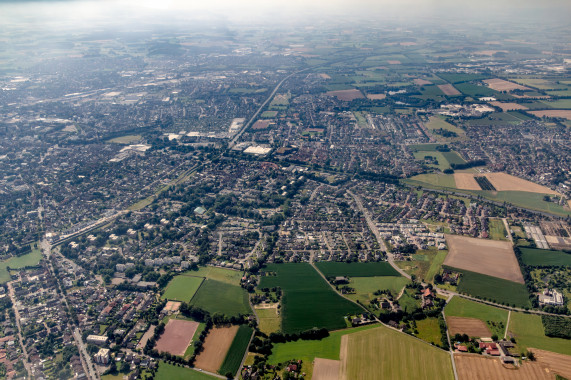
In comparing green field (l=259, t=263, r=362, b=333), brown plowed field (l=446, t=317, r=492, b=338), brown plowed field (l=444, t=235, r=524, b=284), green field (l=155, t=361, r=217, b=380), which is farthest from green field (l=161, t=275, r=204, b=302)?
brown plowed field (l=444, t=235, r=524, b=284)

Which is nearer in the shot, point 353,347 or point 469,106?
point 353,347

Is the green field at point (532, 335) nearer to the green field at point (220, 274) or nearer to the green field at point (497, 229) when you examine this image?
the green field at point (497, 229)

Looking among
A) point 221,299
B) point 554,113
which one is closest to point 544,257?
point 221,299

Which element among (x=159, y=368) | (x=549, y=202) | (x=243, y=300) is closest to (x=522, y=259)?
(x=549, y=202)

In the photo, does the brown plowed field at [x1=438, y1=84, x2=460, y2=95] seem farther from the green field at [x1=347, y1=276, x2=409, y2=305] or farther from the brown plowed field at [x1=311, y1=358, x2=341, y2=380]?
the brown plowed field at [x1=311, y1=358, x2=341, y2=380]

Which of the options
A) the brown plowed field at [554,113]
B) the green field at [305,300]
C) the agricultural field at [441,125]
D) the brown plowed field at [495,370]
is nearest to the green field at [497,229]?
the brown plowed field at [495,370]

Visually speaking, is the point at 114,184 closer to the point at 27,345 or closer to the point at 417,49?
the point at 27,345

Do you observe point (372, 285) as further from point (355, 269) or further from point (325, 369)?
point (325, 369)
